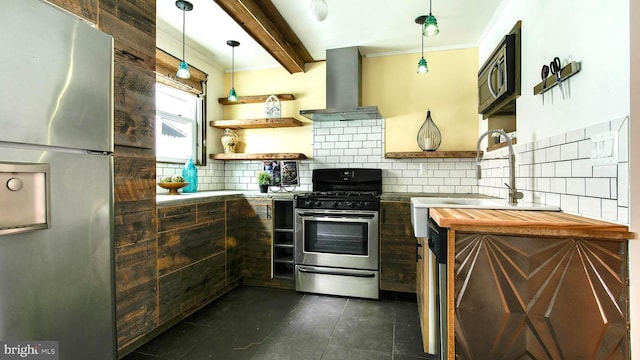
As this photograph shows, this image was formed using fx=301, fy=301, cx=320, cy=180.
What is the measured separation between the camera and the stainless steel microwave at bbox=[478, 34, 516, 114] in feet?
6.99

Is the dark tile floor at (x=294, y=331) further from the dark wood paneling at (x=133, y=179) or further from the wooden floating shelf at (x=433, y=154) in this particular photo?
the wooden floating shelf at (x=433, y=154)

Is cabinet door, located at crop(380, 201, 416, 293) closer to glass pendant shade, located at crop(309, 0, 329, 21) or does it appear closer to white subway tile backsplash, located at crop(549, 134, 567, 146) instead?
white subway tile backsplash, located at crop(549, 134, 567, 146)

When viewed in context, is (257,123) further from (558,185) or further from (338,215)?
(558,185)

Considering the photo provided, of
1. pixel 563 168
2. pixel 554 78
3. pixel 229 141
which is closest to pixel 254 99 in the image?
pixel 229 141

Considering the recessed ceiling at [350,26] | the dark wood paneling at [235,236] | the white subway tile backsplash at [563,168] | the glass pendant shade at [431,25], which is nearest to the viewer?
the white subway tile backsplash at [563,168]

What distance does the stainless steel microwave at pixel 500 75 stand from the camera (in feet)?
6.99

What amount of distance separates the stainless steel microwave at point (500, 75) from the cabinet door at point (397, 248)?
44.4 inches

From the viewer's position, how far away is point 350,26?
9.25ft

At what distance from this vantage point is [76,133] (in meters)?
1.22

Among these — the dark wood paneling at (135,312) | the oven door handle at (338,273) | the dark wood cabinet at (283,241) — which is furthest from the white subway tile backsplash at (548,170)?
the dark wood paneling at (135,312)

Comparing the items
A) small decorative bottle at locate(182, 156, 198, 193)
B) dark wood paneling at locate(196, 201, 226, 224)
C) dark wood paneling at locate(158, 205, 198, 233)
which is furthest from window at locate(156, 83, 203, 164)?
dark wood paneling at locate(158, 205, 198, 233)

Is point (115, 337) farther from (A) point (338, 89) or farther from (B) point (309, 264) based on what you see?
(A) point (338, 89)

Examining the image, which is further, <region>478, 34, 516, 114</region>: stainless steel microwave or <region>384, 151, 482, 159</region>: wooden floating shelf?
<region>384, 151, 482, 159</region>: wooden floating shelf

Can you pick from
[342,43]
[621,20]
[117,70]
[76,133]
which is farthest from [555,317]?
[342,43]
